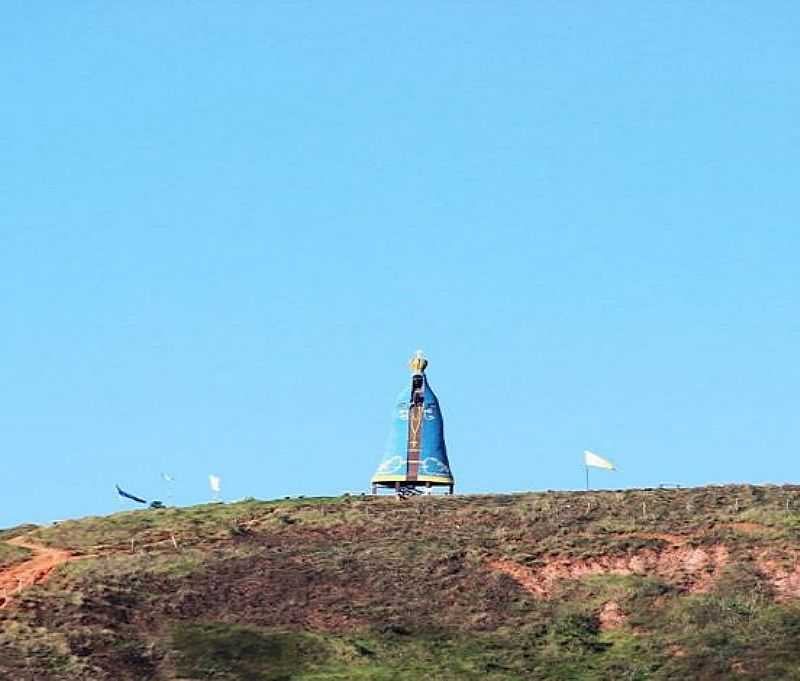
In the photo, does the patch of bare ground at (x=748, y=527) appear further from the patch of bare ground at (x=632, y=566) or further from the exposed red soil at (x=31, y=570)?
the exposed red soil at (x=31, y=570)

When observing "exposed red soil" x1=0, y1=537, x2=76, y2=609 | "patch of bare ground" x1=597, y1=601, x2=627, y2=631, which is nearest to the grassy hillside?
"patch of bare ground" x1=597, y1=601, x2=627, y2=631

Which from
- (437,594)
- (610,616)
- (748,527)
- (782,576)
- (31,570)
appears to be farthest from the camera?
(31,570)

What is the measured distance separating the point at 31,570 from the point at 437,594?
17.0 meters

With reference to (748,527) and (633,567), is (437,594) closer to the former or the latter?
(633,567)

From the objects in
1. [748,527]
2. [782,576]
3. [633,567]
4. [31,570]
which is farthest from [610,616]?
[31,570]

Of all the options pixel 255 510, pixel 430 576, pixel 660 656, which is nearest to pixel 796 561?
pixel 660 656

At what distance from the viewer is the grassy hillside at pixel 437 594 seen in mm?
52281

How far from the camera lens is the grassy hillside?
52.3 m

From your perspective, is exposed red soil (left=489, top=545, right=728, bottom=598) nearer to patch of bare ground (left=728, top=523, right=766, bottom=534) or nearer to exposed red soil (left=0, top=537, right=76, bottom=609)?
patch of bare ground (left=728, top=523, right=766, bottom=534)

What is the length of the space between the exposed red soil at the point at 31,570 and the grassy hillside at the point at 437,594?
721 millimetres

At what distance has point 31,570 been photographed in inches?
2477

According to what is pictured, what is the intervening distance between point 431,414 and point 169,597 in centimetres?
1908

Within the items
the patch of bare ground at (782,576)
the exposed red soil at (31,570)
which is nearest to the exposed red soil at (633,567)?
the patch of bare ground at (782,576)

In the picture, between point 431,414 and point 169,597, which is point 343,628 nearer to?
point 169,597
